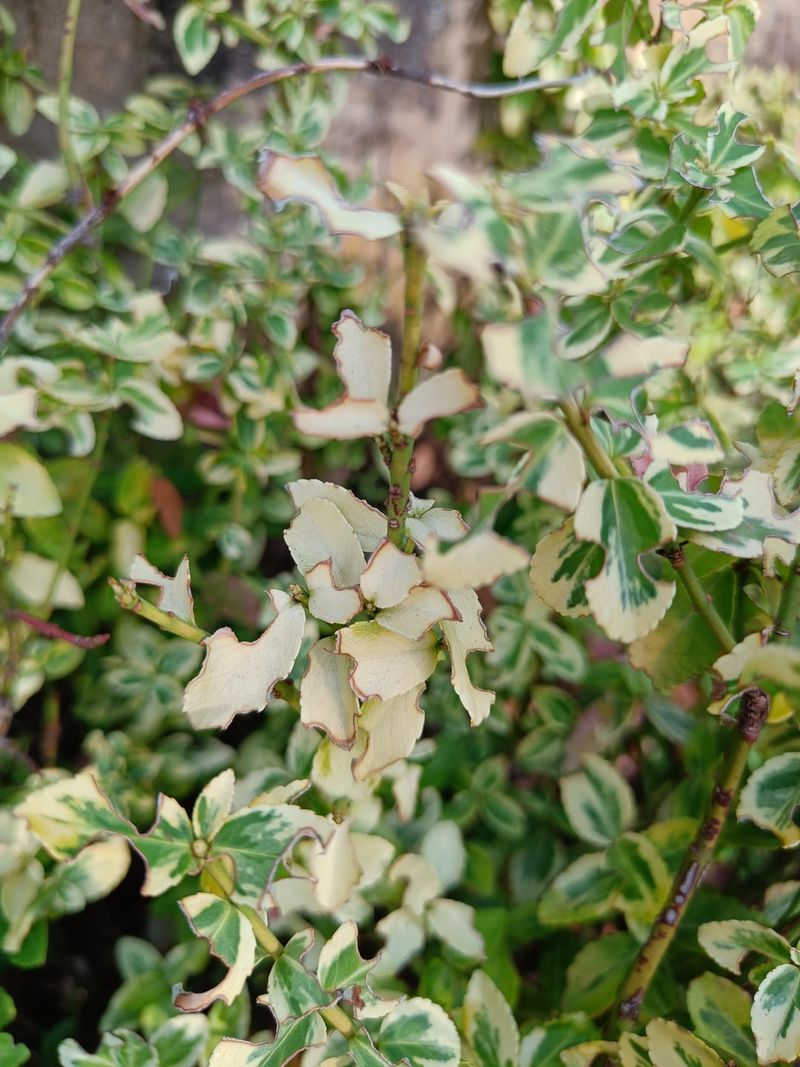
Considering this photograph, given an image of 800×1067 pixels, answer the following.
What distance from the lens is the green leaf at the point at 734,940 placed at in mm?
509

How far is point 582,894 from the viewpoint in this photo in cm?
75

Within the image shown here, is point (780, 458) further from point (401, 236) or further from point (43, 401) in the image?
point (43, 401)

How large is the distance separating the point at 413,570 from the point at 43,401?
0.55 meters

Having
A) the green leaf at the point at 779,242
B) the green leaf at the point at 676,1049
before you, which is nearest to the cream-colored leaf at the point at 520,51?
the green leaf at the point at 779,242

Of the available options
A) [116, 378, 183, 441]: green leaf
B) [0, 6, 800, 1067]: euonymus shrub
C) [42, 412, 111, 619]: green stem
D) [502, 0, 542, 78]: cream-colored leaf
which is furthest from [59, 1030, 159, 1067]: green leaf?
[502, 0, 542, 78]: cream-colored leaf

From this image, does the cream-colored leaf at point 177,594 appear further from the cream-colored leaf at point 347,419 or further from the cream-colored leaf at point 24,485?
the cream-colored leaf at point 24,485

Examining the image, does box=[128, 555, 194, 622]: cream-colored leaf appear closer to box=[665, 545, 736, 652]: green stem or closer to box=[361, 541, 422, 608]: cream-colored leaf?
box=[361, 541, 422, 608]: cream-colored leaf

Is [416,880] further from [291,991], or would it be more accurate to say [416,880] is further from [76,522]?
[76,522]

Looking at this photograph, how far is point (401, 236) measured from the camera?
317 millimetres

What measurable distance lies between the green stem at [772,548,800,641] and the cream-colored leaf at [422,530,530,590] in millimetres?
235

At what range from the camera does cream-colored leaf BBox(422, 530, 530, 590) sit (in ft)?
1.00

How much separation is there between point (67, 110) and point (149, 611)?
653 millimetres

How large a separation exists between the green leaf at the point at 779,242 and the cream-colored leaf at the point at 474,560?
37 centimetres

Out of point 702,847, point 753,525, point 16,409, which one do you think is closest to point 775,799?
point 702,847
